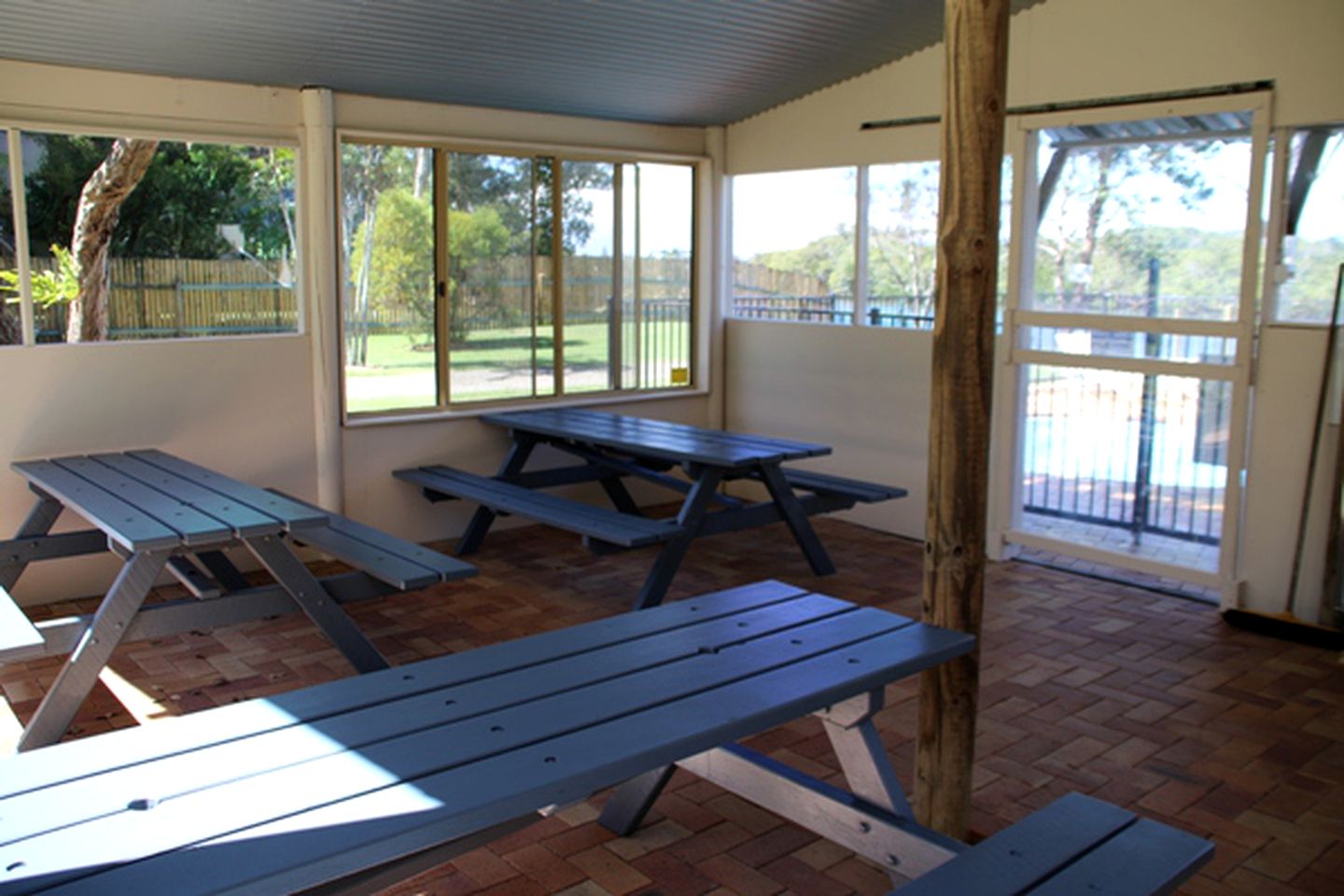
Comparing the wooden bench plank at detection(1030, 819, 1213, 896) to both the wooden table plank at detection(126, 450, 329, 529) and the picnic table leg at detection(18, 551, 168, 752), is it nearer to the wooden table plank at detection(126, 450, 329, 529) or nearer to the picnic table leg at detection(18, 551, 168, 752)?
the wooden table plank at detection(126, 450, 329, 529)

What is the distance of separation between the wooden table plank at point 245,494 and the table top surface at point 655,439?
1.65 meters

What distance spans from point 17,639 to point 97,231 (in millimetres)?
2691

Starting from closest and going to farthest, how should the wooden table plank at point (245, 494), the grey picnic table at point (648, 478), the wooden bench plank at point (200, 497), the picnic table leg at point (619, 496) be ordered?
the wooden bench plank at point (200, 497), the wooden table plank at point (245, 494), the grey picnic table at point (648, 478), the picnic table leg at point (619, 496)

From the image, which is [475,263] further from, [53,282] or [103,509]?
[103,509]

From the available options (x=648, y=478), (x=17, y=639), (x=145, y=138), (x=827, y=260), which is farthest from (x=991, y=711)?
(x=145, y=138)

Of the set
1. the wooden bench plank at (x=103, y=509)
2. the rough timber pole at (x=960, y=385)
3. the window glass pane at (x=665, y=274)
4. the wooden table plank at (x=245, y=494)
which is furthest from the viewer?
the window glass pane at (x=665, y=274)

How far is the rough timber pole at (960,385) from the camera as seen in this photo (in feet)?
8.71

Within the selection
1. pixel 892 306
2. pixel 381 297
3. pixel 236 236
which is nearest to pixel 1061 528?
pixel 892 306

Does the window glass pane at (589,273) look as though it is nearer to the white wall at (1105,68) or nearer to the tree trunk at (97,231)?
the white wall at (1105,68)

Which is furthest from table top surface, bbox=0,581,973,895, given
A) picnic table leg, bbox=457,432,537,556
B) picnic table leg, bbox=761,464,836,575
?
picnic table leg, bbox=457,432,537,556

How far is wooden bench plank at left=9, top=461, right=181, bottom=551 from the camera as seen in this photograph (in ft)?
11.4

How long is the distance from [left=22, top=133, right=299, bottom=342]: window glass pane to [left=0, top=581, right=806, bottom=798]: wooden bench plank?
3.48 m

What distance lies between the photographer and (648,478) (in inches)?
230

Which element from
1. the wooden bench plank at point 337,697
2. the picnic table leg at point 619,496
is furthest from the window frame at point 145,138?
the wooden bench plank at point 337,697
